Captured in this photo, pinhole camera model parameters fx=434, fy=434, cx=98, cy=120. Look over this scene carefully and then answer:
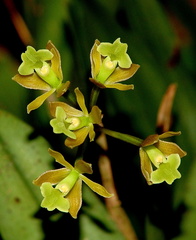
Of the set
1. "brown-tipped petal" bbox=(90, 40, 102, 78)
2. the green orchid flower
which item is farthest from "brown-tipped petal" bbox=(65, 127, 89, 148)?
"brown-tipped petal" bbox=(90, 40, 102, 78)

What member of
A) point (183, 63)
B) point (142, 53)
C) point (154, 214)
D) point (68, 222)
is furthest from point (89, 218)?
point (183, 63)

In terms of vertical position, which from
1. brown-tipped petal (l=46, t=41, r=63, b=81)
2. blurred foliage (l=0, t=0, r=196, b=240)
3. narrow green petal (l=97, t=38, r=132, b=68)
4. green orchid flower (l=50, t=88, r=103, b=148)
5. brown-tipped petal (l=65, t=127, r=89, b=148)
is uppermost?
brown-tipped petal (l=46, t=41, r=63, b=81)

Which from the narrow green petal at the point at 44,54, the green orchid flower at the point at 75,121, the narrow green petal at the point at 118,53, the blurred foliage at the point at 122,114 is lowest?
the blurred foliage at the point at 122,114

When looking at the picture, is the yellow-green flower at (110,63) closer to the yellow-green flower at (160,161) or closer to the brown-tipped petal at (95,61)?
the brown-tipped petal at (95,61)

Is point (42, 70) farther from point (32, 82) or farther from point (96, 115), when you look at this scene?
point (96, 115)

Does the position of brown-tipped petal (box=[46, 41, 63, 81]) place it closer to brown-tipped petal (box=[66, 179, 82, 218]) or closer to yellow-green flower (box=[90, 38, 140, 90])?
yellow-green flower (box=[90, 38, 140, 90])

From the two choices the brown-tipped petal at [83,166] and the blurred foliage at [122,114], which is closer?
the brown-tipped petal at [83,166]

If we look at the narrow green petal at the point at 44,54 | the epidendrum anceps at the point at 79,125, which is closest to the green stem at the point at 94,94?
the epidendrum anceps at the point at 79,125
